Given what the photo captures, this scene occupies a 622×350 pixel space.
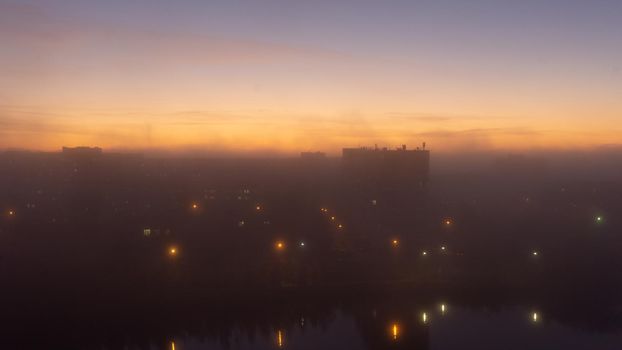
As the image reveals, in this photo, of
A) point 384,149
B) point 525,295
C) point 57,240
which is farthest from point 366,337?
point 384,149

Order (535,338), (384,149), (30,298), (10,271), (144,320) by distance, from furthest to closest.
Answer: (384,149) → (10,271) → (30,298) → (144,320) → (535,338)

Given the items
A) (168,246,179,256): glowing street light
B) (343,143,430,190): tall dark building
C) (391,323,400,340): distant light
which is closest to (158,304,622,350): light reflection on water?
(391,323,400,340): distant light

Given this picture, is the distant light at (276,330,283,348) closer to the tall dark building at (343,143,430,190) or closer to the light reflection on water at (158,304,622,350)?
the light reflection on water at (158,304,622,350)

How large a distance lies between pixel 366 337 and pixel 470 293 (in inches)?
229

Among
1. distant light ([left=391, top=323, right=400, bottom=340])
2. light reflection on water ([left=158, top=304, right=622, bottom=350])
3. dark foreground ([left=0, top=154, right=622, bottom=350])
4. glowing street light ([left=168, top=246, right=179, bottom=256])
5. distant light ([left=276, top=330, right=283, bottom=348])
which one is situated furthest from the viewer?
glowing street light ([left=168, top=246, right=179, bottom=256])

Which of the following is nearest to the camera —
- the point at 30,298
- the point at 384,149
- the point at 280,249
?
the point at 30,298

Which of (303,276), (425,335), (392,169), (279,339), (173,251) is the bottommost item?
(279,339)

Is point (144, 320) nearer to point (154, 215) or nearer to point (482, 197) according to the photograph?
point (154, 215)

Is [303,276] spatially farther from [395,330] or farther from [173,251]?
[173,251]

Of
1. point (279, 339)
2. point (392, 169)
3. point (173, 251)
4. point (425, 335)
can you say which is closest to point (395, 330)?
point (425, 335)

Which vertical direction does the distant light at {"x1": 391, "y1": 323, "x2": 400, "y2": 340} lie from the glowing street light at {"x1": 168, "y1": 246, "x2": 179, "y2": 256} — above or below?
below

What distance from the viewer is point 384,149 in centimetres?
5378

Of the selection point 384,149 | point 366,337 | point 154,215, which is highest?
point 384,149

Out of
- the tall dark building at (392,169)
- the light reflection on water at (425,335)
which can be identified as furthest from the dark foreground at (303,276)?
the tall dark building at (392,169)
